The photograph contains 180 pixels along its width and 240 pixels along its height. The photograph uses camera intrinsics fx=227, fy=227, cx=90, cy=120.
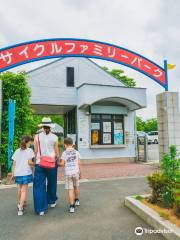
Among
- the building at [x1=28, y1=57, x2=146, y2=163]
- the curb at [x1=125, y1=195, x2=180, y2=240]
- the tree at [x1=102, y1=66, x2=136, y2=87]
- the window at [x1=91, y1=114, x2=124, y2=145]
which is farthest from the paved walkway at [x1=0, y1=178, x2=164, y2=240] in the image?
the tree at [x1=102, y1=66, x2=136, y2=87]

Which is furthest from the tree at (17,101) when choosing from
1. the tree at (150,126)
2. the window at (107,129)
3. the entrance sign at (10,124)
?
the tree at (150,126)

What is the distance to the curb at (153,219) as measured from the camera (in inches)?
134

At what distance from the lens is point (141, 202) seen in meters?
4.95

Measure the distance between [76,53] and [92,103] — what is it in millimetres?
4270

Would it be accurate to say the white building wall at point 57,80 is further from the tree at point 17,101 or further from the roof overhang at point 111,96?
the tree at point 17,101

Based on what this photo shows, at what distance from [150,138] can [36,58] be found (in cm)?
2898

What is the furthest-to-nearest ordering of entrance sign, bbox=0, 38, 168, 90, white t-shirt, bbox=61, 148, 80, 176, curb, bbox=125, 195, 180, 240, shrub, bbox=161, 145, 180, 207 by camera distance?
1. entrance sign, bbox=0, 38, 168, 90
2. white t-shirt, bbox=61, 148, 80, 176
3. shrub, bbox=161, 145, 180, 207
4. curb, bbox=125, 195, 180, 240

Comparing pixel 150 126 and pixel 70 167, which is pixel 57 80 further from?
pixel 150 126

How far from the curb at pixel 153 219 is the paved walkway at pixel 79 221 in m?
0.10

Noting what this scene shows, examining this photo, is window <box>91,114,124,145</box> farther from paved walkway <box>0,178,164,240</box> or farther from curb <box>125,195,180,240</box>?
curb <box>125,195,180,240</box>

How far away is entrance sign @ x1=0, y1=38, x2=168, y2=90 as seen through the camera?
27.5ft

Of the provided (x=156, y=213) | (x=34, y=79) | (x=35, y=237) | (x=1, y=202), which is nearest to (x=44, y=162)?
(x=35, y=237)

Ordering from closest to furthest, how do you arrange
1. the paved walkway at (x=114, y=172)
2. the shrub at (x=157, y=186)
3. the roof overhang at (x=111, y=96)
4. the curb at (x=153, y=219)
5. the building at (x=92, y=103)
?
the curb at (x=153, y=219) → the shrub at (x=157, y=186) → the paved walkway at (x=114, y=172) → the roof overhang at (x=111, y=96) → the building at (x=92, y=103)

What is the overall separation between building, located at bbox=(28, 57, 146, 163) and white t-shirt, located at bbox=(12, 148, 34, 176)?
26.4 ft
